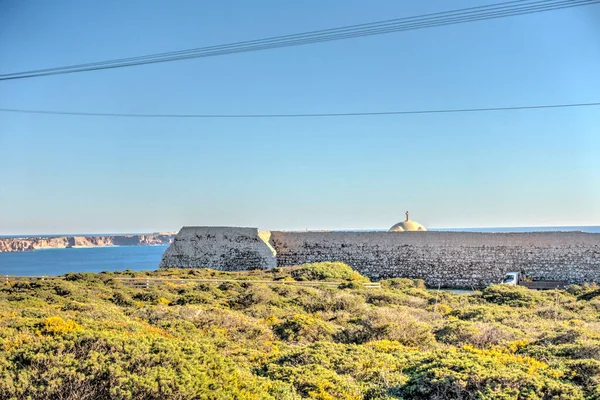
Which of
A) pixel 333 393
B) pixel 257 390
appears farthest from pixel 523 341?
pixel 257 390

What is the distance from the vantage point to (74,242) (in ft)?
593

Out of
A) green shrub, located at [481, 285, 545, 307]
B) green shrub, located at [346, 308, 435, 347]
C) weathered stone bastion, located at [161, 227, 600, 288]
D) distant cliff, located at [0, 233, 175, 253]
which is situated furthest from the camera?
distant cliff, located at [0, 233, 175, 253]

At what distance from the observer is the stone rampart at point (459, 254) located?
20453mm

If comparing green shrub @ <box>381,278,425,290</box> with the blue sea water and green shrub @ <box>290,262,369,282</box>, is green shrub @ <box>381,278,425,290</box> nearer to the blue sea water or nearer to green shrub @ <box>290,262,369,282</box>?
green shrub @ <box>290,262,369,282</box>

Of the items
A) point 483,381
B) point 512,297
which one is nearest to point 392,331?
point 483,381

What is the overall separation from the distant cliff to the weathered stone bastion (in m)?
125

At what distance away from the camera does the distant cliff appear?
149750mm

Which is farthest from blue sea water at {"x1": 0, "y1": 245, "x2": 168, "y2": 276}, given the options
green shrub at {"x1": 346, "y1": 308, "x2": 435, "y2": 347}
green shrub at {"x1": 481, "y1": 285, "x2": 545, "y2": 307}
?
green shrub at {"x1": 346, "y1": 308, "x2": 435, "y2": 347}

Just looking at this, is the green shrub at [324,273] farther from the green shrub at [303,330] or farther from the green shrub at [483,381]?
the green shrub at [483,381]

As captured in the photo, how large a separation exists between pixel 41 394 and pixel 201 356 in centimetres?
143

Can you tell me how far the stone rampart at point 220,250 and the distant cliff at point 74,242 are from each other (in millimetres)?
124043

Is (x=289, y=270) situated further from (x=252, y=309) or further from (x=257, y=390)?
(x=257, y=390)

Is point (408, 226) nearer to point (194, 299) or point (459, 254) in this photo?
point (459, 254)

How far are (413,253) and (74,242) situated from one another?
17898 centimetres
